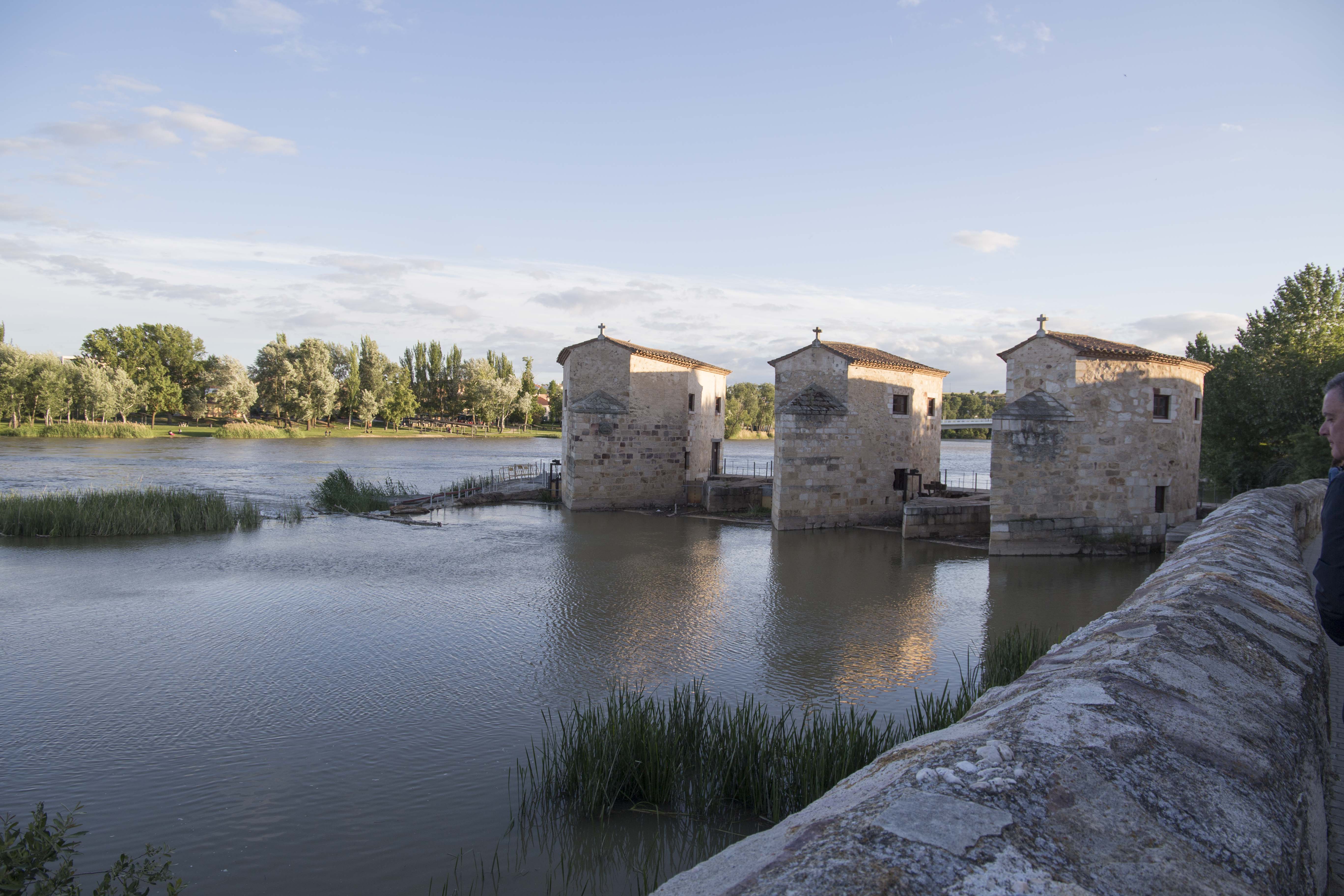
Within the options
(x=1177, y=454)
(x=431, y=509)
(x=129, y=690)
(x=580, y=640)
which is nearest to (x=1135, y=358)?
(x=1177, y=454)

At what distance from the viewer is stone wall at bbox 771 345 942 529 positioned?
18.1m

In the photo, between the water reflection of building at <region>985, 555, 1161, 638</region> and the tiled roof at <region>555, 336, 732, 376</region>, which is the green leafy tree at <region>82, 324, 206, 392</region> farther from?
the water reflection of building at <region>985, 555, 1161, 638</region>

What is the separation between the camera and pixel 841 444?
18.4m

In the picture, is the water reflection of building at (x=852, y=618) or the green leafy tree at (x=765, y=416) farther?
the green leafy tree at (x=765, y=416)

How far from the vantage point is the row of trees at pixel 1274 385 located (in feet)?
68.3

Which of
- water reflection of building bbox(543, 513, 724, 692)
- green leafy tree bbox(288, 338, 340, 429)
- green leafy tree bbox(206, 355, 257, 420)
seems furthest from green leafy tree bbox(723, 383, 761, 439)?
water reflection of building bbox(543, 513, 724, 692)

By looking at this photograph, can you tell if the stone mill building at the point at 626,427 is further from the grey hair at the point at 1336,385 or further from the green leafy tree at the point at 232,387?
the green leafy tree at the point at 232,387

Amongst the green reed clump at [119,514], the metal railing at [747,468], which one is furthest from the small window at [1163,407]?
the green reed clump at [119,514]

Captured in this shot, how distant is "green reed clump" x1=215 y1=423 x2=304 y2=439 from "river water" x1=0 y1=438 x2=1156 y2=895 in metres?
42.8

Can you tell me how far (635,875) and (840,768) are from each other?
4.88 ft

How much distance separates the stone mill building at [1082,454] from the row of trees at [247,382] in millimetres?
53520

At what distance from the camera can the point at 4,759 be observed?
5.39m

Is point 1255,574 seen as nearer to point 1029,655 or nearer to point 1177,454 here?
point 1029,655

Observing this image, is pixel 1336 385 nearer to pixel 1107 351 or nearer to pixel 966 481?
pixel 1107 351
